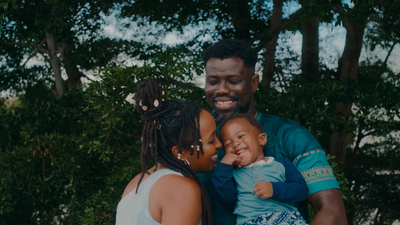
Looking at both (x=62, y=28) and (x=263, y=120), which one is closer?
(x=263, y=120)

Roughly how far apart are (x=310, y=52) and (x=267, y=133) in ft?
22.0

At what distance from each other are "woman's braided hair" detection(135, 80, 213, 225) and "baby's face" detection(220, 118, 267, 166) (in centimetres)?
35

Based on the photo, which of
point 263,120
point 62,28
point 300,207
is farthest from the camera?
point 62,28

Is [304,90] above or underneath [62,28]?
underneath

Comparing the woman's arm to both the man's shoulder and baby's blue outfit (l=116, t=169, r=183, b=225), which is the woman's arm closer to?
baby's blue outfit (l=116, t=169, r=183, b=225)

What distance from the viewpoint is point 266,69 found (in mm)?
8312

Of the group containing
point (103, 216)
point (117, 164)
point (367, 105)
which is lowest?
point (103, 216)

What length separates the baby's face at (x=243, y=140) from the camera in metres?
2.88

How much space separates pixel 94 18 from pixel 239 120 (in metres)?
6.19

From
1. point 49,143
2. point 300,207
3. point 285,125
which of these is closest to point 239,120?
point 285,125

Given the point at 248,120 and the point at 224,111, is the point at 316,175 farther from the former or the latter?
the point at 224,111

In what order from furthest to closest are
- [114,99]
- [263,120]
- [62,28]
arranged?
[62,28] → [114,99] → [263,120]

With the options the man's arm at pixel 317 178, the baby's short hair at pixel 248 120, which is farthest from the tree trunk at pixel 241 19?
the man's arm at pixel 317 178

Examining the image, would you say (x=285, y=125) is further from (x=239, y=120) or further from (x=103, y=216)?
(x=103, y=216)
